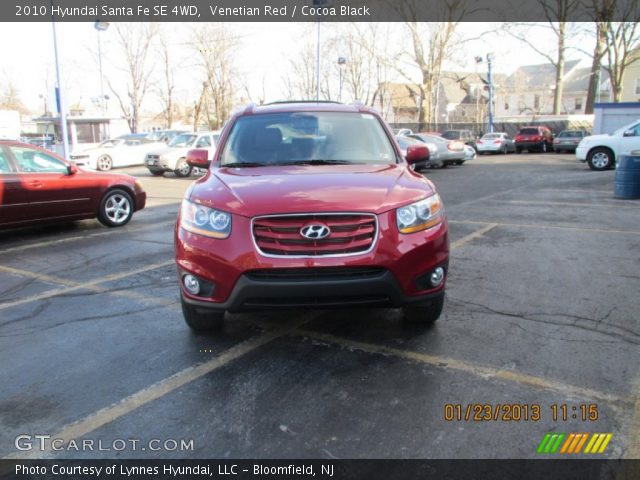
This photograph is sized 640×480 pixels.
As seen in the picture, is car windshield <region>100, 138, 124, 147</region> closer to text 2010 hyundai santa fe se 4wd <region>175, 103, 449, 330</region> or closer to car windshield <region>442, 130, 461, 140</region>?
car windshield <region>442, 130, 461, 140</region>

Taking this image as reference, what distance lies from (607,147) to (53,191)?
1824cm

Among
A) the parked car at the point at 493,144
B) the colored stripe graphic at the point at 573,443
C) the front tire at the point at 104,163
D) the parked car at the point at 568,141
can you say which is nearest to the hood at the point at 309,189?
the colored stripe graphic at the point at 573,443

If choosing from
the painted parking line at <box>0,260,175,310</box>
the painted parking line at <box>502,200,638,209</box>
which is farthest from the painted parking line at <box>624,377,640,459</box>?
the painted parking line at <box>502,200,638,209</box>

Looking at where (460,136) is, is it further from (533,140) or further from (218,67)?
(218,67)

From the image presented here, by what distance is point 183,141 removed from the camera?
20.9 metres

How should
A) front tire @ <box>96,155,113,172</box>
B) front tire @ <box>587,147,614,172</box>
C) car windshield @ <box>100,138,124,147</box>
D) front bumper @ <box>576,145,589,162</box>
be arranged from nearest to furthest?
1. front tire @ <box>587,147,614,172</box>
2. front bumper @ <box>576,145,589,162</box>
3. front tire @ <box>96,155,113,172</box>
4. car windshield @ <box>100,138,124,147</box>

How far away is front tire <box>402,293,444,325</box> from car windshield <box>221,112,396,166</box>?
4.40ft

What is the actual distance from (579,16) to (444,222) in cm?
4567

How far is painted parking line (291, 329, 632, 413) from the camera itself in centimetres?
310

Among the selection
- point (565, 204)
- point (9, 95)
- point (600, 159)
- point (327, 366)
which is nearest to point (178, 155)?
point (565, 204)

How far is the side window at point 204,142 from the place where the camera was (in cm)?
1977

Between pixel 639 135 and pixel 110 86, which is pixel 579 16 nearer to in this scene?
pixel 639 135

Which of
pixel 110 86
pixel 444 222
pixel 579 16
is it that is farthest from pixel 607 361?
pixel 110 86

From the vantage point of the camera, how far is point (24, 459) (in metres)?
2.64
